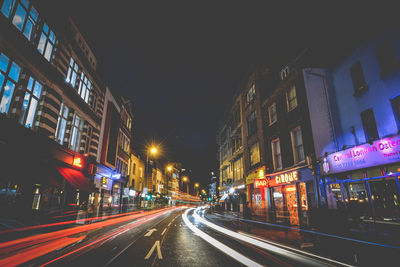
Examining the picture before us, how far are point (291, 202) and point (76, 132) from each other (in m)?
22.3

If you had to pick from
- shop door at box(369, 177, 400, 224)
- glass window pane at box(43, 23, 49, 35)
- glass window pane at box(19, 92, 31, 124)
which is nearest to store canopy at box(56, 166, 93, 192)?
glass window pane at box(19, 92, 31, 124)

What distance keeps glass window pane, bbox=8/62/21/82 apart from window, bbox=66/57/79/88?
543cm

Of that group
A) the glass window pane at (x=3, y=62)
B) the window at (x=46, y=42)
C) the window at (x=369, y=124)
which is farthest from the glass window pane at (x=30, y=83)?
the window at (x=369, y=124)

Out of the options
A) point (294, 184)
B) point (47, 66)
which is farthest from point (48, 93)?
point (294, 184)

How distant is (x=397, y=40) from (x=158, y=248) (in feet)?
52.3

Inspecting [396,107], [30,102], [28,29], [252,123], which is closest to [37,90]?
[30,102]

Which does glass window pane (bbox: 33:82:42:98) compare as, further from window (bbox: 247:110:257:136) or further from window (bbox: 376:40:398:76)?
window (bbox: 376:40:398:76)

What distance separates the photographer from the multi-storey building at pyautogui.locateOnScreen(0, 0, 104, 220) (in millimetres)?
11500

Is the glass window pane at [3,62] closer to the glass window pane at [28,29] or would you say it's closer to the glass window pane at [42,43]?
the glass window pane at [28,29]

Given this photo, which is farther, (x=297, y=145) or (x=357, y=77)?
(x=297, y=145)

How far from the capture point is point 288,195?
18141 millimetres

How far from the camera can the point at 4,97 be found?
442 inches

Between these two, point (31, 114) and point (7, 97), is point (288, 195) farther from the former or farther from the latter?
point (7, 97)

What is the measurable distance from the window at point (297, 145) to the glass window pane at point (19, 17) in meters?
21.9
